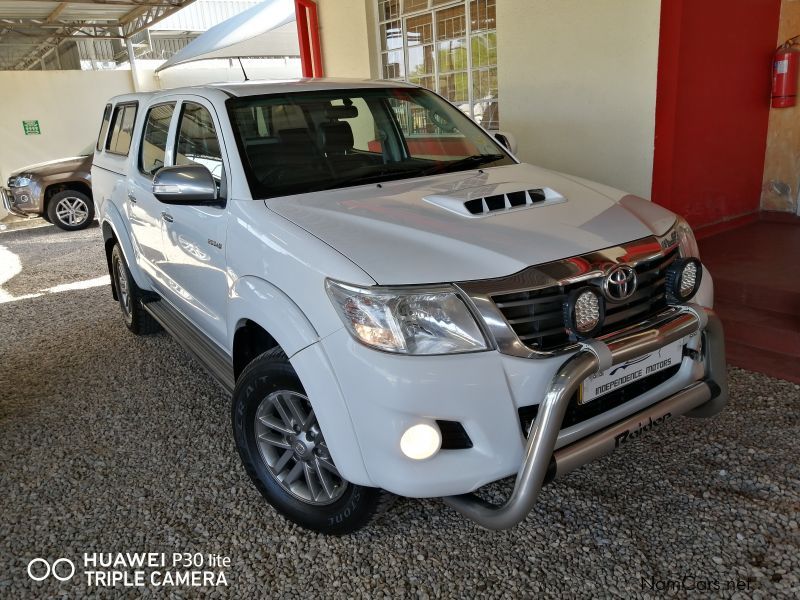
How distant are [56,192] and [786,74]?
1048cm

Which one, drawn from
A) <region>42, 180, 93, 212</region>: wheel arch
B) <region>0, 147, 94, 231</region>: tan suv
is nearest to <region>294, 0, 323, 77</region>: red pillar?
<region>0, 147, 94, 231</region>: tan suv

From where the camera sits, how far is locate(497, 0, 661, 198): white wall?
4879 millimetres

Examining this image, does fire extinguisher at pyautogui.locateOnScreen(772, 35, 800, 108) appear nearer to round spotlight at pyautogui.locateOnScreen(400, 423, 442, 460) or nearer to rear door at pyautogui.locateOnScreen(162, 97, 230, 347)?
rear door at pyautogui.locateOnScreen(162, 97, 230, 347)

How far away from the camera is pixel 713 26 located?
194 inches

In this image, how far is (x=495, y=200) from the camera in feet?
8.52

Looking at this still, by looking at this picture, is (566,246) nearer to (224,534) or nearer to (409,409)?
(409,409)

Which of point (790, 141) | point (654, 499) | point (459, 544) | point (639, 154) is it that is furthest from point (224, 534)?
point (790, 141)

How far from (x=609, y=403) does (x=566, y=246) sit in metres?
0.58

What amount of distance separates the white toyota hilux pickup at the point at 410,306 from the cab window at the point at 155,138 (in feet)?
0.88

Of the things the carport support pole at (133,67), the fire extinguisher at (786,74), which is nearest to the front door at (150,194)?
the fire extinguisher at (786,74)

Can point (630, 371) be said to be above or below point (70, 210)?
above

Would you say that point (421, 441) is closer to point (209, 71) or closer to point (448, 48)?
point (448, 48)

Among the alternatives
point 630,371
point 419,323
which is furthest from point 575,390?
point 419,323

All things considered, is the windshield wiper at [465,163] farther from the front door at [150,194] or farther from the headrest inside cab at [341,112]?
the front door at [150,194]
